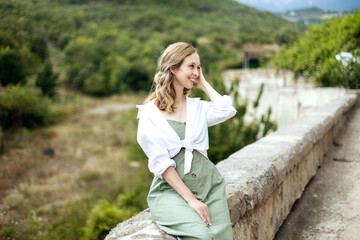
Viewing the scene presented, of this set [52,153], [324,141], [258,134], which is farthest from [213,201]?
[52,153]

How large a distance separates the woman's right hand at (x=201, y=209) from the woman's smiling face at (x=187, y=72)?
64 cm

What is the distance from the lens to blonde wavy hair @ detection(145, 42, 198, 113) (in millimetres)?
1696

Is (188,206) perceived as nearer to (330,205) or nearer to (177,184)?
(177,184)

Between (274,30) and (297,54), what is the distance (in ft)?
147

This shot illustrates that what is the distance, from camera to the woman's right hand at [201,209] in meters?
1.47

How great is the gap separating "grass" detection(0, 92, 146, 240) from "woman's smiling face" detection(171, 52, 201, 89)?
6417 millimetres

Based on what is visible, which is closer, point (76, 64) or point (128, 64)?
point (76, 64)

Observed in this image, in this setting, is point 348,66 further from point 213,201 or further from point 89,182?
point 89,182

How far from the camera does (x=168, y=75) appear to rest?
5.70ft

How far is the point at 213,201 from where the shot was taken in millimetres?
1584

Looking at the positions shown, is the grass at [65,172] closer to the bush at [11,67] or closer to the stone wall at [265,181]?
the bush at [11,67]

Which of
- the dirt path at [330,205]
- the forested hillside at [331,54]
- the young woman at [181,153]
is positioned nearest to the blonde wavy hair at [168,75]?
the young woman at [181,153]

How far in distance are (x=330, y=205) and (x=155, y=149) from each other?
2159 millimetres

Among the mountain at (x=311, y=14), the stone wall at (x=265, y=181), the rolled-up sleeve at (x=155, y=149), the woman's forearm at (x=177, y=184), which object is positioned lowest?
the stone wall at (x=265, y=181)
